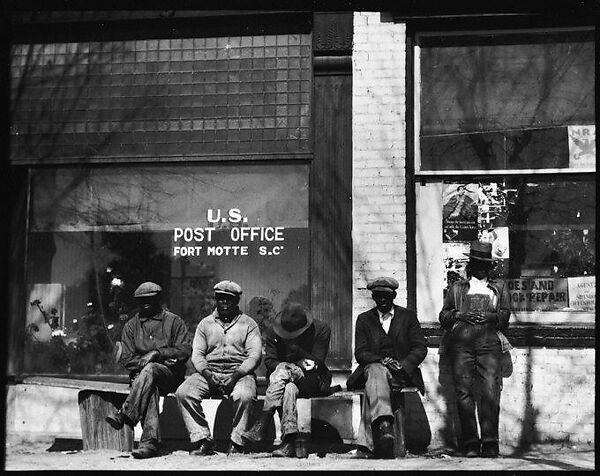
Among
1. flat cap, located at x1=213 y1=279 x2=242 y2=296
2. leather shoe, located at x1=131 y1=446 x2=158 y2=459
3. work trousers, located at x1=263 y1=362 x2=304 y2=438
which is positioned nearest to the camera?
work trousers, located at x1=263 y1=362 x2=304 y2=438

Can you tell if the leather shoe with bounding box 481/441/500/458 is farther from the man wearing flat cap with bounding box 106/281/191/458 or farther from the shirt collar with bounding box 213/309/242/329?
the man wearing flat cap with bounding box 106/281/191/458

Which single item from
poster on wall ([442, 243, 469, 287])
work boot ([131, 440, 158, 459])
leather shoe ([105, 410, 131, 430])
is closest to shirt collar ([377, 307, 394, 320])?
poster on wall ([442, 243, 469, 287])

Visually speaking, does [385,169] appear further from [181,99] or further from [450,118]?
[181,99]

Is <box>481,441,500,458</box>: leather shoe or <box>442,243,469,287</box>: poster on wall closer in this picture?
<box>481,441,500,458</box>: leather shoe

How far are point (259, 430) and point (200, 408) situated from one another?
0.60 m

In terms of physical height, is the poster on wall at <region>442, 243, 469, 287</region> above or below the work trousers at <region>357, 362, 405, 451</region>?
above

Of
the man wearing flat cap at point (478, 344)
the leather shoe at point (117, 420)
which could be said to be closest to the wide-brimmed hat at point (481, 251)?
the man wearing flat cap at point (478, 344)

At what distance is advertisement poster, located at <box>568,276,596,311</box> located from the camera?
993 cm

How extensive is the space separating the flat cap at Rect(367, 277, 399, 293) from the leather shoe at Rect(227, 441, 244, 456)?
78.5 inches

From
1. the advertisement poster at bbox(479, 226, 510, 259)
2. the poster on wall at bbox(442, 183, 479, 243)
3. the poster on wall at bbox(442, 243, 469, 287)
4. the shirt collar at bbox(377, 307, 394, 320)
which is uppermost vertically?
the poster on wall at bbox(442, 183, 479, 243)

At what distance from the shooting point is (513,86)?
33.6 ft

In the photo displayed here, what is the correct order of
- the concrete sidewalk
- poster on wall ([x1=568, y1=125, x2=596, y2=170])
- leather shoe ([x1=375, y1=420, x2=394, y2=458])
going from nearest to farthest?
the concrete sidewalk
leather shoe ([x1=375, y1=420, x2=394, y2=458])
poster on wall ([x1=568, y1=125, x2=596, y2=170])

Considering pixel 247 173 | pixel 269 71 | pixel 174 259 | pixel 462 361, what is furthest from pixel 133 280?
pixel 462 361

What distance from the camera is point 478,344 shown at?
922cm
